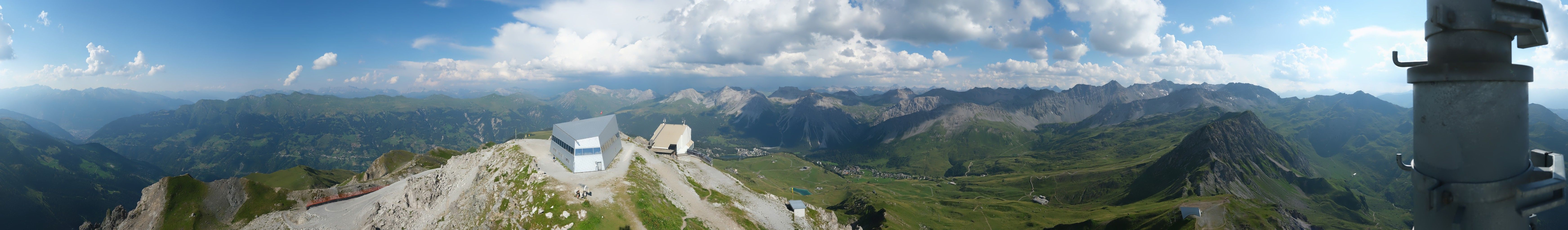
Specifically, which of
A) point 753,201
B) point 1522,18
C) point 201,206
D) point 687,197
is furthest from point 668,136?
point 1522,18

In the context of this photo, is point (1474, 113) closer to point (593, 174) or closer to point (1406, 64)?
point (1406, 64)

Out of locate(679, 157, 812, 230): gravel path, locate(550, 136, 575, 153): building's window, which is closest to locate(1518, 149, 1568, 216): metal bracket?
locate(679, 157, 812, 230): gravel path

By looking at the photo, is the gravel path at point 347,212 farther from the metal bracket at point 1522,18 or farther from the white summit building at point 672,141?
the metal bracket at point 1522,18

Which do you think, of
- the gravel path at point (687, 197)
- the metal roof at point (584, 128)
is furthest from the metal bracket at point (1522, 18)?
the metal roof at point (584, 128)

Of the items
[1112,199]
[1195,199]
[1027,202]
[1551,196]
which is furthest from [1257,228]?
[1551,196]

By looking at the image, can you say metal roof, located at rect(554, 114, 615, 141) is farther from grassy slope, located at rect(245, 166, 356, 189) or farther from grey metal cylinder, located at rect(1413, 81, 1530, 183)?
grassy slope, located at rect(245, 166, 356, 189)

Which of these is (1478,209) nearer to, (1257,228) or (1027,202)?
(1257,228)
